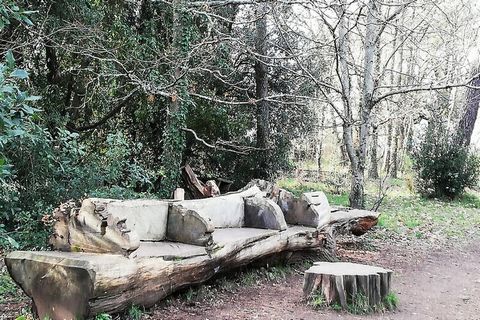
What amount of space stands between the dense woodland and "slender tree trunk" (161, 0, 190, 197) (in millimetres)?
25

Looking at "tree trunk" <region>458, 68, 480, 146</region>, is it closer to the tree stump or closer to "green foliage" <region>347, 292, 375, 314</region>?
the tree stump

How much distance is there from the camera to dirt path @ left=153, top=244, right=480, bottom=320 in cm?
419

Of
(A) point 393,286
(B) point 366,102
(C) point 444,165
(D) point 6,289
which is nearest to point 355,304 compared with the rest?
(A) point 393,286

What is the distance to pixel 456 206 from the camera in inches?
496

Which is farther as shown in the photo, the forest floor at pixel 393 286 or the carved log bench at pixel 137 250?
the forest floor at pixel 393 286

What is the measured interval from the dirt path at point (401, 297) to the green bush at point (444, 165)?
644 centimetres

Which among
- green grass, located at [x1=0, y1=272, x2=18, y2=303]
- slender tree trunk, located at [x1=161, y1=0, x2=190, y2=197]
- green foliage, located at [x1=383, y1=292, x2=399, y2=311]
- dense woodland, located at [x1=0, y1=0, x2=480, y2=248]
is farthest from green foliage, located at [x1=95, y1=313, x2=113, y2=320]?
slender tree trunk, located at [x1=161, y1=0, x2=190, y2=197]

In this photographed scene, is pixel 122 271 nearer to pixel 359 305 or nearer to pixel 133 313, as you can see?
pixel 133 313

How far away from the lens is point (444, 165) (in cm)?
1317

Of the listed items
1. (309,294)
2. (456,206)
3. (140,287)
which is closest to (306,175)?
(456,206)

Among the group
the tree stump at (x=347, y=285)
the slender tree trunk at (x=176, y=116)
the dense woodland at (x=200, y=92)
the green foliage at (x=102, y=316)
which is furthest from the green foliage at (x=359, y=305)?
the slender tree trunk at (x=176, y=116)

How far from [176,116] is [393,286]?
5786 mm

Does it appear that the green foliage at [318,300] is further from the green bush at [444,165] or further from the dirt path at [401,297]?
the green bush at [444,165]

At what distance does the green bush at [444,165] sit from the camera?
13.1m
